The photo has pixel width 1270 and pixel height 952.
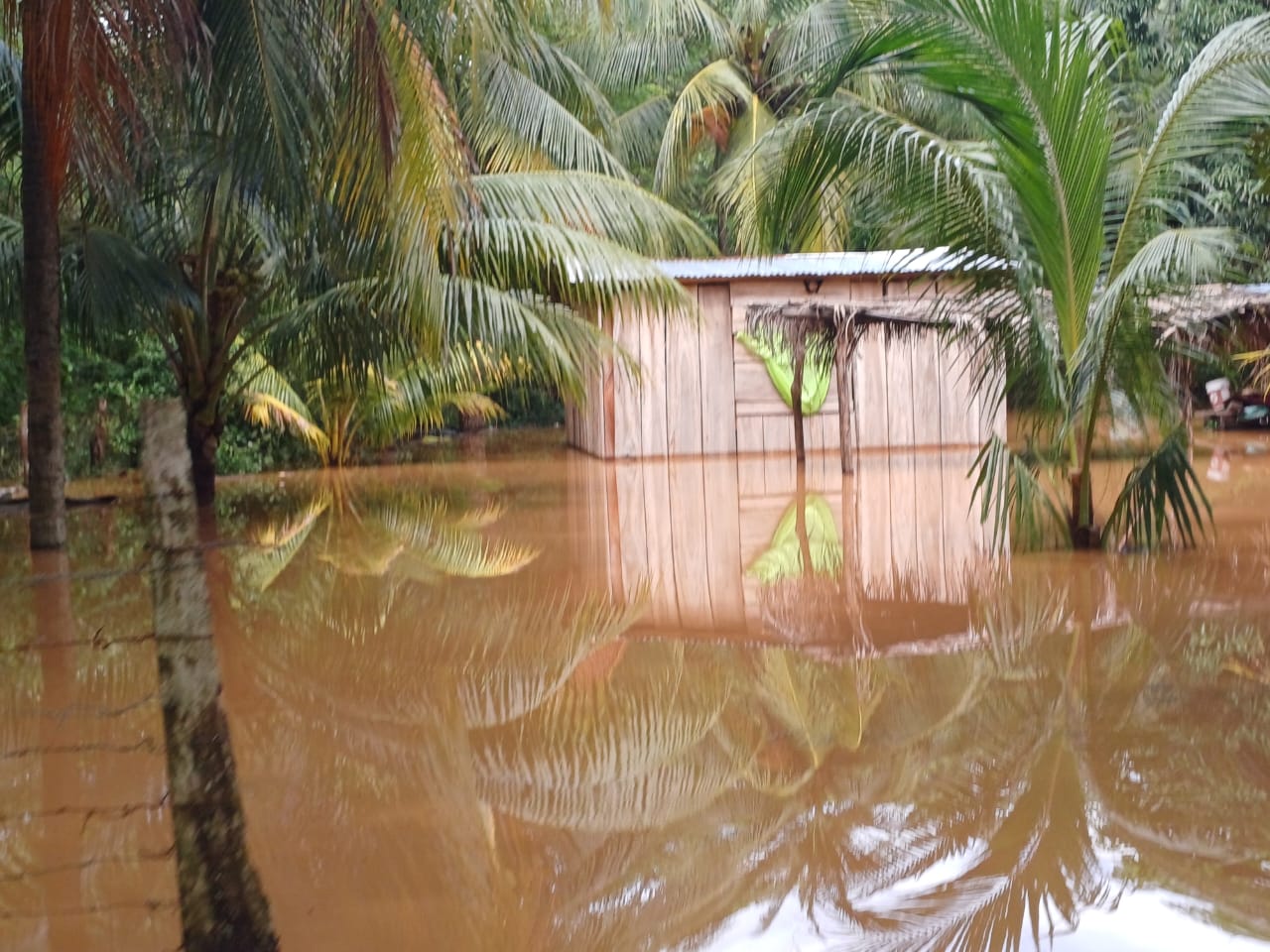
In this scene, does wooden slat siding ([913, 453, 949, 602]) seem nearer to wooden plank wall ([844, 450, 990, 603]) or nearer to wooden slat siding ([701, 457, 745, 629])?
wooden plank wall ([844, 450, 990, 603])

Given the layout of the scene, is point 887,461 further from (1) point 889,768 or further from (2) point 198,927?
(2) point 198,927

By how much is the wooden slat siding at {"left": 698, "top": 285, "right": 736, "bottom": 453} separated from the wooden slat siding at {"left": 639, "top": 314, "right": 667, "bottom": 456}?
427 millimetres

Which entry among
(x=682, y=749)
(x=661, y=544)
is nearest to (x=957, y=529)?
(x=661, y=544)

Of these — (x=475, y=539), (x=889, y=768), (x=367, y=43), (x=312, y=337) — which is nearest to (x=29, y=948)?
(x=889, y=768)

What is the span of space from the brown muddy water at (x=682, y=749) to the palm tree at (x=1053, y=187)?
590mm

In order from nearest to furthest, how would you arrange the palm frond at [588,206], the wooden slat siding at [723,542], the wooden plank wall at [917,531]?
the wooden slat siding at [723,542]
the wooden plank wall at [917,531]
the palm frond at [588,206]

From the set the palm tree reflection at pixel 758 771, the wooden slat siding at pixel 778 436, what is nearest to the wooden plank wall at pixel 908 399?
the wooden slat siding at pixel 778 436

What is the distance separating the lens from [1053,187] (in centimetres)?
647

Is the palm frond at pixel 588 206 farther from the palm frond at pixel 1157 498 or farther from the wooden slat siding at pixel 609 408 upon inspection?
the palm frond at pixel 1157 498

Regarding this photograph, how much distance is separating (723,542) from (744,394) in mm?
6301

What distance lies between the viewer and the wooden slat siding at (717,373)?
557 inches

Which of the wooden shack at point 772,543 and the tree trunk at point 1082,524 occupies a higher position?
the tree trunk at point 1082,524

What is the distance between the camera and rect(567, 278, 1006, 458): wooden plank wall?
46.1ft

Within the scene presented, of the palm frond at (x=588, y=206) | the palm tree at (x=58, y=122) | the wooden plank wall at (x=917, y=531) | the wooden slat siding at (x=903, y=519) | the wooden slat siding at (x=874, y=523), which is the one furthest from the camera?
the palm frond at (x=588, y=206)
